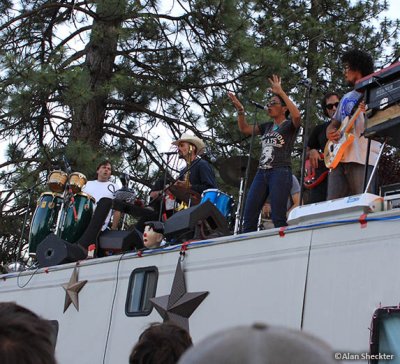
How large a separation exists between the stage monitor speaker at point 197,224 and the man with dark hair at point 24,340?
5.19m

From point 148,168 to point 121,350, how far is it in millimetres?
7369

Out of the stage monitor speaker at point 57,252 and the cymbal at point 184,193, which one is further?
the stage monitor speaker at point 57,252

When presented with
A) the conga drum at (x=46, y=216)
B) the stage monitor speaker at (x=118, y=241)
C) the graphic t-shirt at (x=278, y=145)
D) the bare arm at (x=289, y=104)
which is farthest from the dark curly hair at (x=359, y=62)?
the conga drum at (x=46, y=216)

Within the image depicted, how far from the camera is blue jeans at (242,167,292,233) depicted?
650 cm

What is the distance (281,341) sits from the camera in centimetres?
110

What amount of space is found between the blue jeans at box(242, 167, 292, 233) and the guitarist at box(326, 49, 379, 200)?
629 mm

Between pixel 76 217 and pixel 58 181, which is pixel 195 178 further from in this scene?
pixel 58 181

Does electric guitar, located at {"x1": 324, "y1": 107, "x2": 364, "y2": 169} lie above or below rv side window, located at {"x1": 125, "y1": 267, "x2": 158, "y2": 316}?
above

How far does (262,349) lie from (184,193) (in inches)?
270

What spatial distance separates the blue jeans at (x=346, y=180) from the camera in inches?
231

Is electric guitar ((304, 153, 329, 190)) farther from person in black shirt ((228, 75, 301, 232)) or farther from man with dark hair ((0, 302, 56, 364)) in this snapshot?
man with dark hair ((0, 302, 56, 364))

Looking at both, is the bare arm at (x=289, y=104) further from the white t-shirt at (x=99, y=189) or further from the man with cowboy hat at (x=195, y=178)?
the white t-shirt at (x=99, y=189)

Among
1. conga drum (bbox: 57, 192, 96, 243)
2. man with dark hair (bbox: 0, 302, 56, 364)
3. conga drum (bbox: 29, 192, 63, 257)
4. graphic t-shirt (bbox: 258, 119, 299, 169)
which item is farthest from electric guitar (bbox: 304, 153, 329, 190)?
man with dark hair (bbox: 0, 302, 56, 364)

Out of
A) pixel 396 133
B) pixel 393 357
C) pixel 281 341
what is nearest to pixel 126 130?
pixel 396 133
